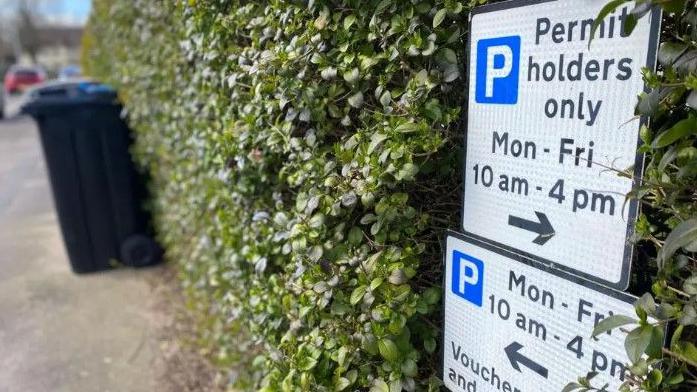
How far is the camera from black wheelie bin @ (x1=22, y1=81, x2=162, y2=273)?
4867mm

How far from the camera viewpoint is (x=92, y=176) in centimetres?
499

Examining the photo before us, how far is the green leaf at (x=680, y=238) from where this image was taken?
98 centimetres

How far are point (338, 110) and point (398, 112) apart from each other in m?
0.26

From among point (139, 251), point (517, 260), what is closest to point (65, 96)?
point (139, 251)

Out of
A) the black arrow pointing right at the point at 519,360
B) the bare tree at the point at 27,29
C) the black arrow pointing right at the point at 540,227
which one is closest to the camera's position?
the black arrow pointing right at the point at 540,227

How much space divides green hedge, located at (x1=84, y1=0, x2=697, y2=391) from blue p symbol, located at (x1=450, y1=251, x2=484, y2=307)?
0.11m

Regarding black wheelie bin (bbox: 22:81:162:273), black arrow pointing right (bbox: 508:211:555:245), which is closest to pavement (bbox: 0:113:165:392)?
black wheelie bin (bbox: 22:81:162:273)

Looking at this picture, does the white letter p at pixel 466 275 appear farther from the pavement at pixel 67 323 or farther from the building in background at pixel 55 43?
the building in background at pixel 55 43

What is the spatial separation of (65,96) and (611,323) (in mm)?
4978

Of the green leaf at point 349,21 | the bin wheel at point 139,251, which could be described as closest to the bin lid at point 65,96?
the bin wheel at point 139,251

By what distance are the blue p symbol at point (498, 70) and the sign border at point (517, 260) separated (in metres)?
0.38

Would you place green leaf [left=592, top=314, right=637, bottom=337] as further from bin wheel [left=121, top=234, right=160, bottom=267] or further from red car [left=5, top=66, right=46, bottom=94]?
red car [left=5, top=66, right=46, bottom=94]

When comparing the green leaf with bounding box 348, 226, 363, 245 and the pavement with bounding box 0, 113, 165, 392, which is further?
the pavement with bounding box 0, 113, 165, 392

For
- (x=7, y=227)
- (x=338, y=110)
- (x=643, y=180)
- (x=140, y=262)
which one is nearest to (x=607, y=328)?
(x=643, y=180)
